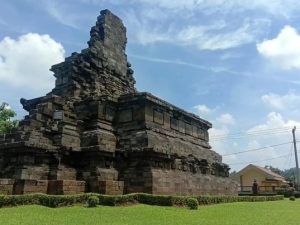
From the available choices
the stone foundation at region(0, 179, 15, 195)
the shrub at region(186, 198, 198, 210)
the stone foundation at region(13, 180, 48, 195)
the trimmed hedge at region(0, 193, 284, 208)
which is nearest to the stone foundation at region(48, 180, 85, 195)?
the stone foundation at region(13, 180, 48, 195)

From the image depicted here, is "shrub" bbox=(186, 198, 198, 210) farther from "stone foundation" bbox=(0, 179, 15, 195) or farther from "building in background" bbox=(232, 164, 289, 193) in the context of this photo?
"building in background" bbox=(232, 164, 289, 193)

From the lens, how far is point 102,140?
543 inches

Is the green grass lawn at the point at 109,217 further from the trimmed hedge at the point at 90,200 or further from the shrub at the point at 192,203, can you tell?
the shrub at the point at 192,203

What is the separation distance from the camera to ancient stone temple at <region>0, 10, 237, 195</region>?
12258 mm

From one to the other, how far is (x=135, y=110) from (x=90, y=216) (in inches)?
263

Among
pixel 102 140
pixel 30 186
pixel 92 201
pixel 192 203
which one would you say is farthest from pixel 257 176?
pixel 30 186

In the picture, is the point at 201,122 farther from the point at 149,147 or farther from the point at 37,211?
the point at 37,211

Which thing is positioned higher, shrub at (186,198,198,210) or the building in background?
the building in background

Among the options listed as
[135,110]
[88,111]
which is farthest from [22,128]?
[135,110]

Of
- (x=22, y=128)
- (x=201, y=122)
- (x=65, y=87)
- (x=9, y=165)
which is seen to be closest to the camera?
(x=9, y=165)

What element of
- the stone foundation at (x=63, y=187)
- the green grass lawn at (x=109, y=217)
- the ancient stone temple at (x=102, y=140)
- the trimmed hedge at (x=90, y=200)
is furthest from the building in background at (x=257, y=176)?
the green grass lawn at (x=109, y=217)

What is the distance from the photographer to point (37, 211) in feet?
30.4

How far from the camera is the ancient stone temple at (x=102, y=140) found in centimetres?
1226

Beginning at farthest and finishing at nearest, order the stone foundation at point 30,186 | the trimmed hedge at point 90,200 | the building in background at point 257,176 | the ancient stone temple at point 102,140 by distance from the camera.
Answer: the building in background at point 257,176
the ancient stone temple at point 102,140
the stone foundation at point 30,186
the trimmed hedge at point 90,200
